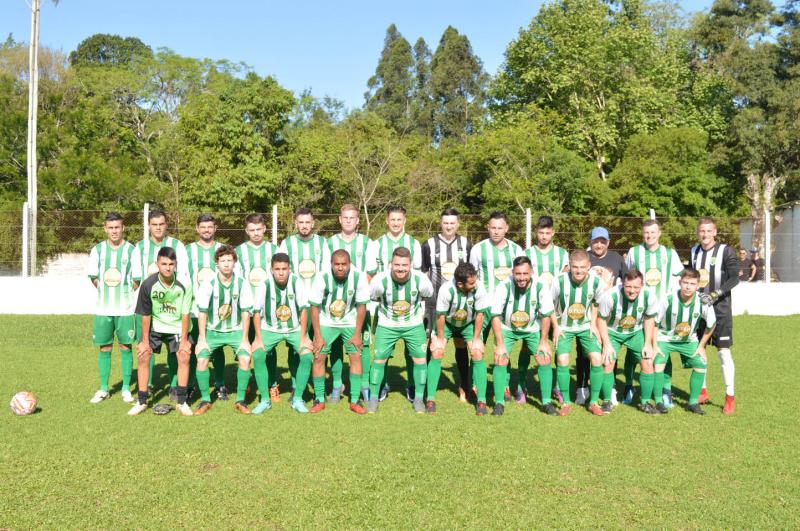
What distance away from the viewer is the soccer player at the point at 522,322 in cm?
564

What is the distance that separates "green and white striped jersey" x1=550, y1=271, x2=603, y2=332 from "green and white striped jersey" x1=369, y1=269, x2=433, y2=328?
1.12 m

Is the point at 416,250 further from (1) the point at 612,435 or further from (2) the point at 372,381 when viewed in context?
(1) the point at 612,435

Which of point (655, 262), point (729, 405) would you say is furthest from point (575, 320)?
point (729, 405)

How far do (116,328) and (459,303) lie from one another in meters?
3.07

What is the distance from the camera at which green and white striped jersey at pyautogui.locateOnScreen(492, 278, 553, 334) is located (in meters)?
5.74

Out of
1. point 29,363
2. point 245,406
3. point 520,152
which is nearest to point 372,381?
point 245,406

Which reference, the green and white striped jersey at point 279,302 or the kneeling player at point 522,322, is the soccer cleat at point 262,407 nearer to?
the green and white striped jersey at point 279,302

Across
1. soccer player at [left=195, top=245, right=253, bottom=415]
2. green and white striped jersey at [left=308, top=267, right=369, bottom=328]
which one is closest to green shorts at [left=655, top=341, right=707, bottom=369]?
green and white striped jersey at [left=308, top=267, right=369, bottom=328]

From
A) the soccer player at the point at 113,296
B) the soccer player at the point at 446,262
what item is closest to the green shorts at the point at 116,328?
the soccer player at the point at 113,296

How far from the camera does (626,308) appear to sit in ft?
18.9

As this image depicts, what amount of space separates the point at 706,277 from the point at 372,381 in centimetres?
309

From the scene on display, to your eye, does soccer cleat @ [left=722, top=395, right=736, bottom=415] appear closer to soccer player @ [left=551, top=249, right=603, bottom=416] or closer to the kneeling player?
soccer player @ [left=551, top=249, right=603, bottom=416]

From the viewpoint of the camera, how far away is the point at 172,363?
244 inches

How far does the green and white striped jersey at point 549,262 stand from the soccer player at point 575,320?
48cm
